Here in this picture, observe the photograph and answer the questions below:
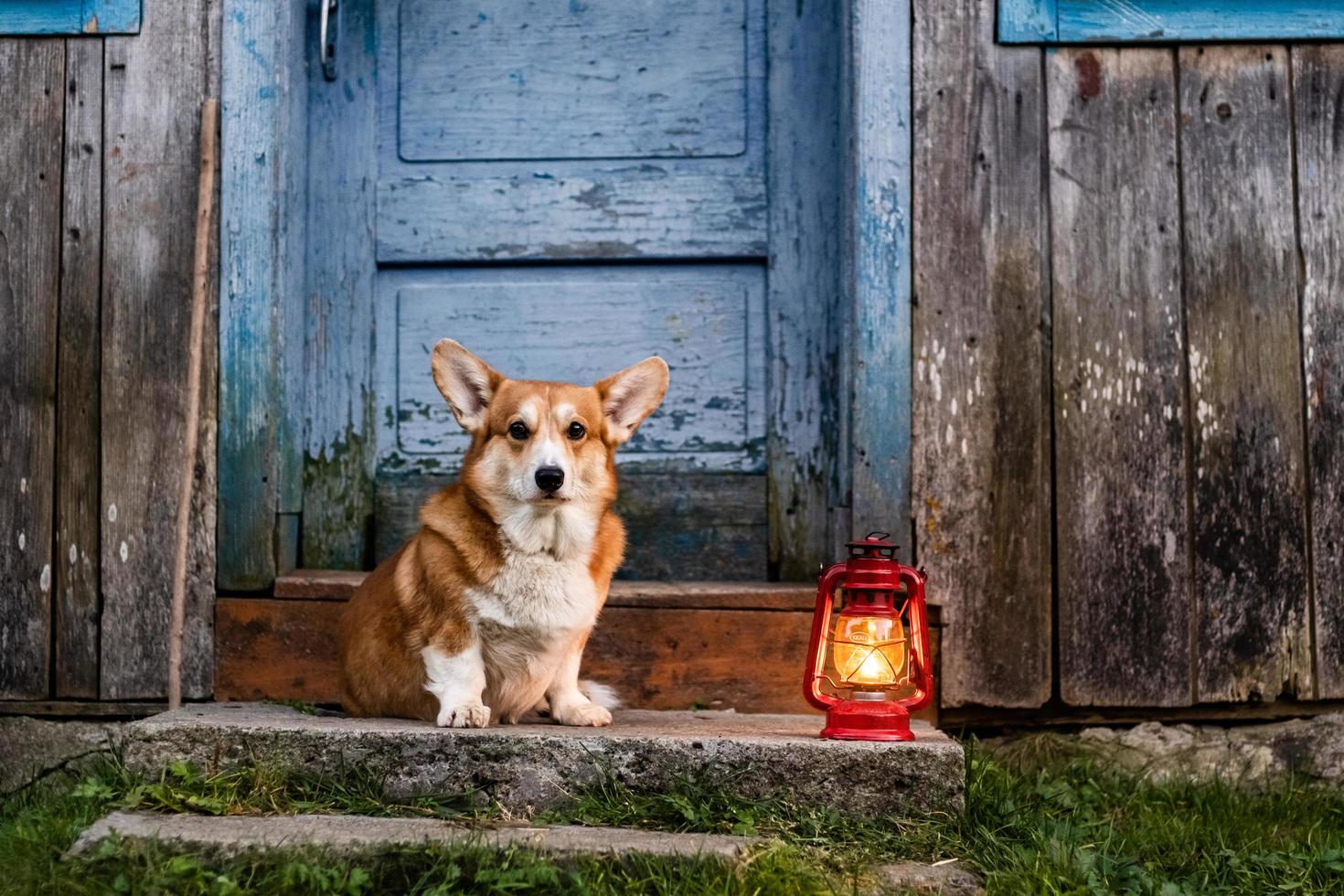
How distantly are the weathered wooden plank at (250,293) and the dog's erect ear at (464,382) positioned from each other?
80 centimetres

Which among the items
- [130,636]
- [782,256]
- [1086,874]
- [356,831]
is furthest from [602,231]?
[1086,874]

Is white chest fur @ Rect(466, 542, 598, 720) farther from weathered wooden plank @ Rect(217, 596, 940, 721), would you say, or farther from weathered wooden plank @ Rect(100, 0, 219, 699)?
weathered wooden plank @ Rect(100, 0, 219, 699)

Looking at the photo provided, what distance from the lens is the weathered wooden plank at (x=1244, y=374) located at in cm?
352

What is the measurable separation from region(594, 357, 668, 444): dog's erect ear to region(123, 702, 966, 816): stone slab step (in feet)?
2.72

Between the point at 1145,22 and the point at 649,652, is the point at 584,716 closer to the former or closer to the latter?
the point at 649,652

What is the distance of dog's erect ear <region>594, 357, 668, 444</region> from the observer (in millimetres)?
3117

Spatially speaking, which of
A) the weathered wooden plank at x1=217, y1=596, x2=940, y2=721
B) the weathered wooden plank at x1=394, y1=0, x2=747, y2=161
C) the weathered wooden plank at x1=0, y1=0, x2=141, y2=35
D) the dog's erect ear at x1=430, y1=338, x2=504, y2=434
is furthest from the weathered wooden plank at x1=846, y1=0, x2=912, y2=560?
the weathered wooden plank at x1=0, y1=0, x2=141, y2=35

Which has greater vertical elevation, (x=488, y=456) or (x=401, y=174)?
(x=401, y=174)

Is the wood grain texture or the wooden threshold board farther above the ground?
the wood grain texture

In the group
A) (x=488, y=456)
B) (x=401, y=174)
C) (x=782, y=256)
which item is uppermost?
(x=401, y=174)

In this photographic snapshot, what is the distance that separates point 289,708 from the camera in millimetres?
3266

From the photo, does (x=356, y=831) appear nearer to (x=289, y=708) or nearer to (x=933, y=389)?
(x=289, y=708)

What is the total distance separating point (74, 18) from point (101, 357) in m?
0.98

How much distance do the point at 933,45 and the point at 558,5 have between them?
118 cm
